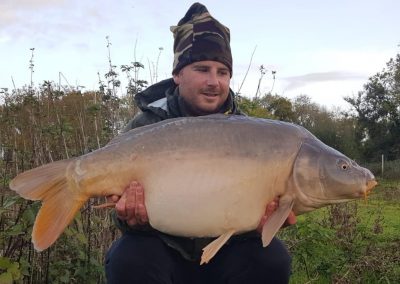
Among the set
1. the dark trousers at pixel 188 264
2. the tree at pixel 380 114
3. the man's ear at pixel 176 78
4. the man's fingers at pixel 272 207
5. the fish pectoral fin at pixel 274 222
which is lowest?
the dark trousers at pixel 188 264

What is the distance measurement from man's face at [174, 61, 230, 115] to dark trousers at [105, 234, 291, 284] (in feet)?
2.36

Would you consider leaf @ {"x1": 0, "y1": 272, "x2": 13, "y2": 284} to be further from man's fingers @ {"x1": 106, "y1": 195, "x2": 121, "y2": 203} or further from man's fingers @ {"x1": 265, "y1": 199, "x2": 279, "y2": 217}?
man's fingers @ {"x1": 265, "y1": 199, "x2": 279, "y2": 217}

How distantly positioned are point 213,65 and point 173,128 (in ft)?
2.35

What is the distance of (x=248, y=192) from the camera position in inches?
94.6


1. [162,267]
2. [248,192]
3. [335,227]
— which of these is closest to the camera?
[248,192]

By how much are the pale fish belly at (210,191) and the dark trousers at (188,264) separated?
33 centimetres

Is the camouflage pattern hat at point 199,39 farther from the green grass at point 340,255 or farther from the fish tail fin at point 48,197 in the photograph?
the green grass at point 340,255

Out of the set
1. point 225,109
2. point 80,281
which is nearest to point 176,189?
point 225,109

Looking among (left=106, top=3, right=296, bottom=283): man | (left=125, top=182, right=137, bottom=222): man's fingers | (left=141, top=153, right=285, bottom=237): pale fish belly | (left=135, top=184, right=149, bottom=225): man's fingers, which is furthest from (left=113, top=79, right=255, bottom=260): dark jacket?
(left=141, top=153, right=285, bottom=237): pale fish belly

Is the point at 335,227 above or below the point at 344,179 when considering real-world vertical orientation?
below

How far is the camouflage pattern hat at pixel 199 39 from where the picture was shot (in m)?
3.17

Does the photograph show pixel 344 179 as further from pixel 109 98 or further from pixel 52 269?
pixel 109 98

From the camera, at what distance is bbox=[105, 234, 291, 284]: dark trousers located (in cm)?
267

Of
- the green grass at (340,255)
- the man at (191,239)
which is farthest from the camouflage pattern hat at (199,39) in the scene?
the green grass at (340,255)
